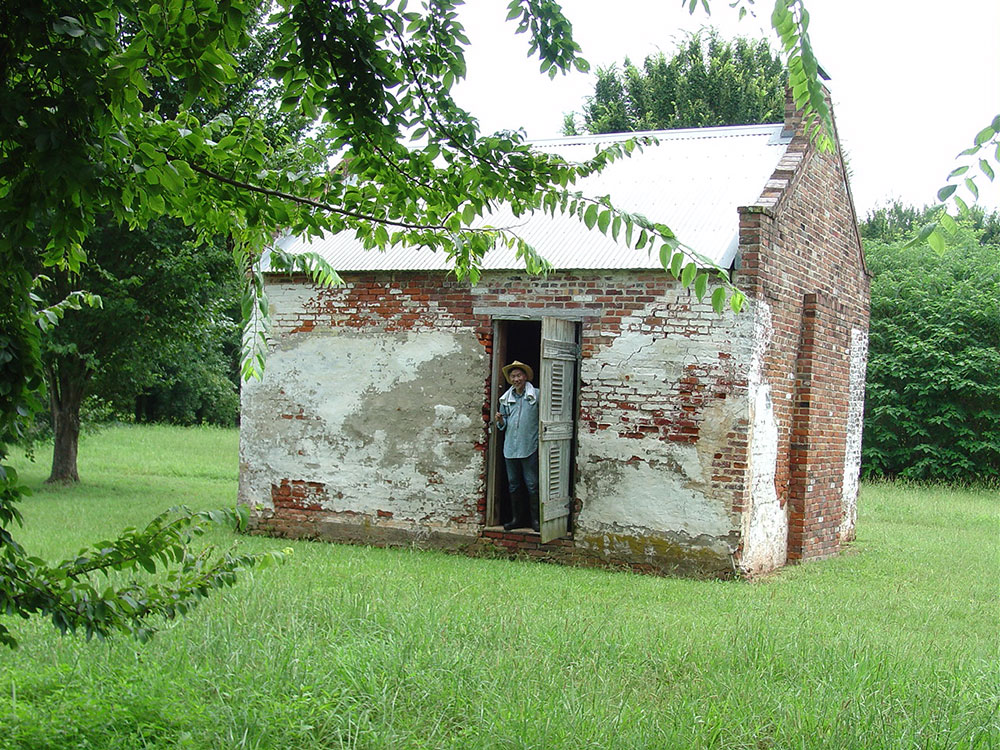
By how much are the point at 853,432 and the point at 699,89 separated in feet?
62.1

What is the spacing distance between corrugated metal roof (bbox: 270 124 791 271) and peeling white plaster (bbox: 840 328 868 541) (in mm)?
2983

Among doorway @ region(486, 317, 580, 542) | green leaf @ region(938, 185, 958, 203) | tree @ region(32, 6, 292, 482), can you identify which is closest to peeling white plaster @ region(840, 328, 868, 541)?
doorway @ region(486, 317, 580, 542)

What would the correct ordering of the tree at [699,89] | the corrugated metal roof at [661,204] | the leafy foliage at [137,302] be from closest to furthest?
the corrugated metal roof at [661,204]
the leafy foliage at [137,302]
the tree at [699,89]

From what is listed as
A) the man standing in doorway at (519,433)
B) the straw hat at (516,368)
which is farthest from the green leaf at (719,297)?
the straw hat at (516,368)

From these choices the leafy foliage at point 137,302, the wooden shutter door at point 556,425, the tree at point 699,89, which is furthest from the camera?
the tree at point 699,89

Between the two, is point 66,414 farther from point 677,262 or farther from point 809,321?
point 677,262

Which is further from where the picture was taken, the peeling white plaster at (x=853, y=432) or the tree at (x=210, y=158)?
the peeling white plaster at (x=853, y=432)

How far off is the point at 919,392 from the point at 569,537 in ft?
54.2

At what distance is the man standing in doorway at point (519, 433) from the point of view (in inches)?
420

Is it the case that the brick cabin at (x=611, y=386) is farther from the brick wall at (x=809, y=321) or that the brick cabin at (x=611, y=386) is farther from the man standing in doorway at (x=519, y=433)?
the man standing in doorway at (x=519, y=433)

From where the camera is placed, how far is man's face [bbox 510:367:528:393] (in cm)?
1077

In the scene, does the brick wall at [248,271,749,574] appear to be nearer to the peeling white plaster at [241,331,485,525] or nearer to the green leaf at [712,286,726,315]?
the peeling white plaster at [241,331,485,525]

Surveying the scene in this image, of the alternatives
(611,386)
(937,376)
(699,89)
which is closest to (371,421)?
(611,386)

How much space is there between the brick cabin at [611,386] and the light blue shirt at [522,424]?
1.10 feet
